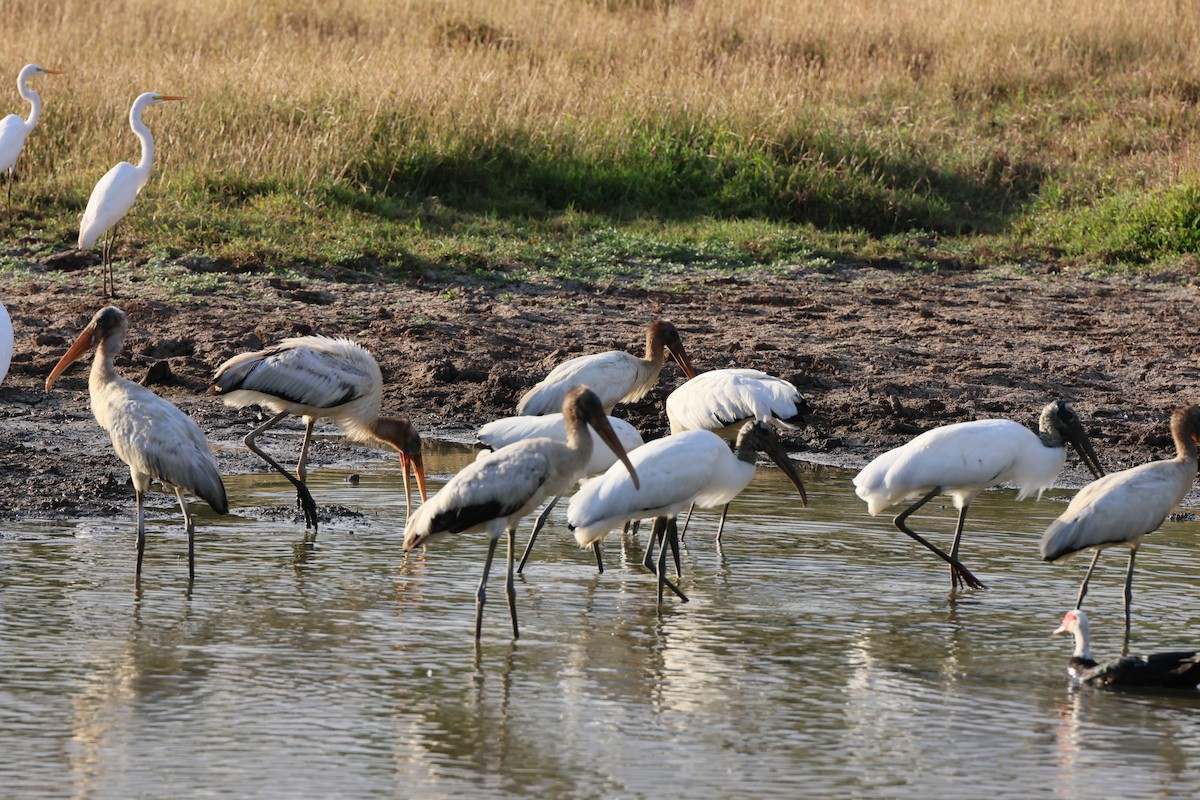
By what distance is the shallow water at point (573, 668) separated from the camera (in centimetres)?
436

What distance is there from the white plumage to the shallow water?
19.5 inches

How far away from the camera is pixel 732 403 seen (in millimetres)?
7332

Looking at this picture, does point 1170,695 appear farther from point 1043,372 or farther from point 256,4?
point 256,4

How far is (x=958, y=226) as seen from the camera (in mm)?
13359

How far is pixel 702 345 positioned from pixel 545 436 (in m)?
3.38

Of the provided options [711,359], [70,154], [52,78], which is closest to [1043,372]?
[711,359]

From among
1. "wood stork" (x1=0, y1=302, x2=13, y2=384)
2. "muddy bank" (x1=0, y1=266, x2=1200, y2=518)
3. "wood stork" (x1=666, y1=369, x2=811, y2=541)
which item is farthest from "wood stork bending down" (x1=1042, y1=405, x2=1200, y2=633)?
"wood stork" (x1=0, y1=302, x2=13, y2=384)

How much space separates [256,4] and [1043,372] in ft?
38.9

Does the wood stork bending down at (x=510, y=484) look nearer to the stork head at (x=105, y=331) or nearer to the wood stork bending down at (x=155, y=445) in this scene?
the wood stork bending down at (x=155, y=445)

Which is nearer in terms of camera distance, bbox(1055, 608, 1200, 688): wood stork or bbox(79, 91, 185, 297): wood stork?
bbox(1055, 608, 1200, 688): wood stork

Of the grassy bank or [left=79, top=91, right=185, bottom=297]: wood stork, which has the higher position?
the grassy bank

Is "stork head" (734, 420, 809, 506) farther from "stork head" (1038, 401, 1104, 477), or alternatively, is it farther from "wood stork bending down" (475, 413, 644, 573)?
"stork head" (1038, 401, 1104, 477)

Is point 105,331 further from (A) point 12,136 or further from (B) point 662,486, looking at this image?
(A) point 12,136

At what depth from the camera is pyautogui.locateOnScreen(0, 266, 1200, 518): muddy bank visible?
894 centimetres
